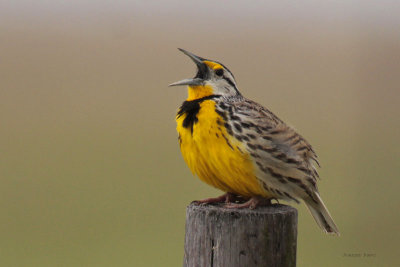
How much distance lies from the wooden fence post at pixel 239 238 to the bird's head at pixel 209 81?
786 millimetres

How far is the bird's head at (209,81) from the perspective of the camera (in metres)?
3.07

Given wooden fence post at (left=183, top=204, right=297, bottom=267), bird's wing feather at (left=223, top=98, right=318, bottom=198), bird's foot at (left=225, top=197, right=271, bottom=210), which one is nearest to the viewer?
wooden fence post at (left=183, top=204, right=297, bottom=267)

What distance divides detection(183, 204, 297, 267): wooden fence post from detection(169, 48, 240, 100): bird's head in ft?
2.58

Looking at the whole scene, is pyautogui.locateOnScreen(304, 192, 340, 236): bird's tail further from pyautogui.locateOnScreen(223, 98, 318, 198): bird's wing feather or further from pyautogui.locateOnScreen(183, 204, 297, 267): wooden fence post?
pyautogui.locateOnScreen(183, 204, 297, 267): wooden fence post

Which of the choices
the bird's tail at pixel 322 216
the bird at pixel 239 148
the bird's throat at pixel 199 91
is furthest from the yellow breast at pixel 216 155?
the bird's tail at pixel 322 216

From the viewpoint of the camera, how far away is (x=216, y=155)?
2.83 meters

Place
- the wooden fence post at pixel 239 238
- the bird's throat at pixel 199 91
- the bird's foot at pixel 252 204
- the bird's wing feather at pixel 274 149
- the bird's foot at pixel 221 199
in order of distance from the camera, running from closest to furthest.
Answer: the wooden fence post at pixel 239 238
the bird's foot at pixel 252 204
the bird's foot at pixel 221 199
the bird's wing feather at pixel 274 149
the bird's throat at pixel 199 91

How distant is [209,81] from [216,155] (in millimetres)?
411

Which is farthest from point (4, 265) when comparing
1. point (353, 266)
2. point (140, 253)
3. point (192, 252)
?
point (192, 252)

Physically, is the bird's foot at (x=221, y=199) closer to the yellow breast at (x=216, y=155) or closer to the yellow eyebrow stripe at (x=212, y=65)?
the yellow breast at (x=216, y=155)

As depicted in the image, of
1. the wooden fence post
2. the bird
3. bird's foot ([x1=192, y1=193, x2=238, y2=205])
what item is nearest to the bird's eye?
the bird

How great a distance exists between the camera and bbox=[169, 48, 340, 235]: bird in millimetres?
2828

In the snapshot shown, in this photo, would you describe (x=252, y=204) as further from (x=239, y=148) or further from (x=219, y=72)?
(x=219, y=72)

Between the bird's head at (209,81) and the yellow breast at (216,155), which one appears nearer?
the yellow breast at (216,155)
